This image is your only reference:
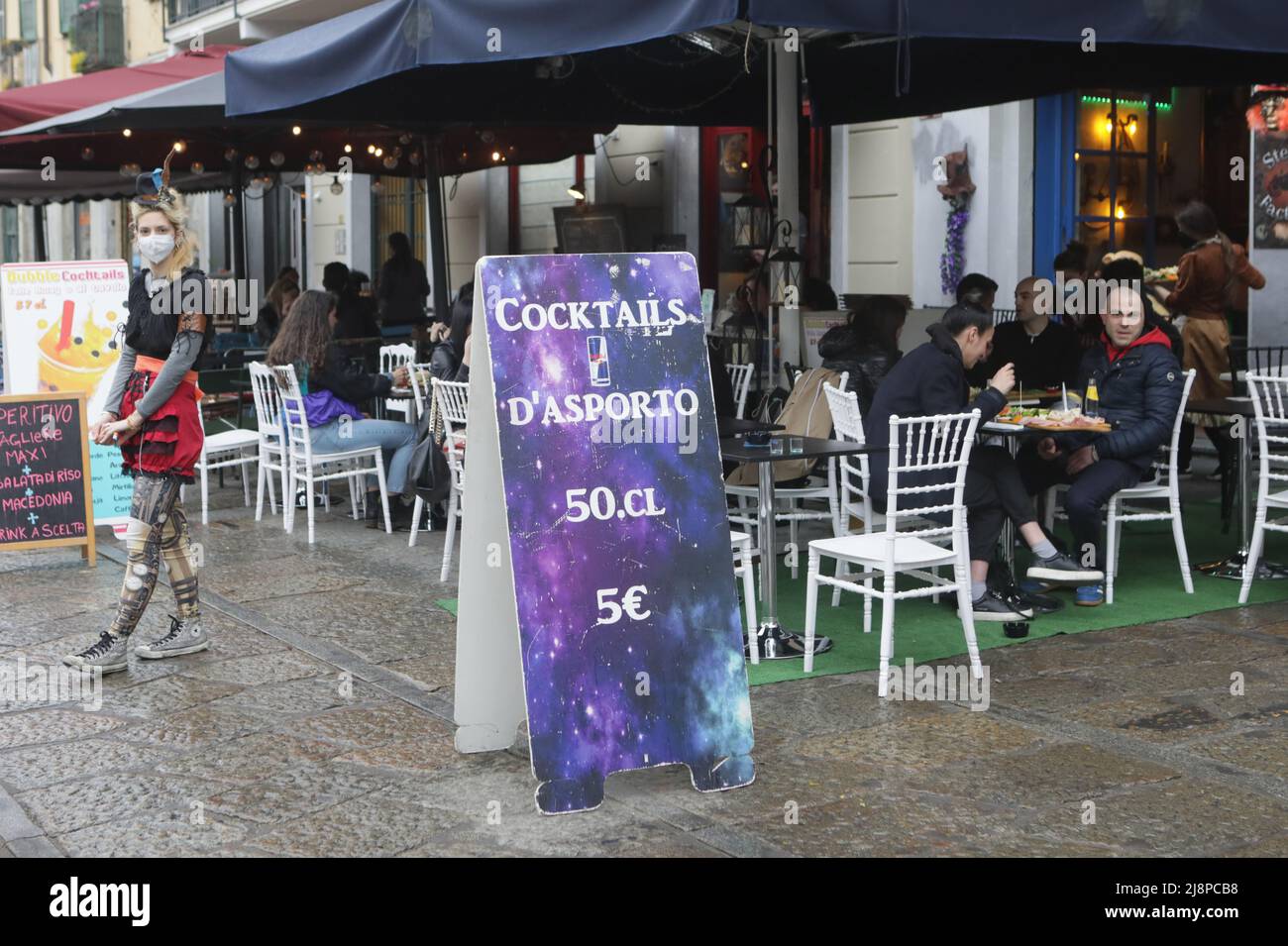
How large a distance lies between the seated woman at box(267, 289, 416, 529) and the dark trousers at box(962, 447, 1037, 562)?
382 cm

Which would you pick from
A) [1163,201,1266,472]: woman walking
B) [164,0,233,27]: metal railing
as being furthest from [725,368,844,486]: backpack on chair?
[164,0,233,27]: metal railing

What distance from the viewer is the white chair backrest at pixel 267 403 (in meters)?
9.49

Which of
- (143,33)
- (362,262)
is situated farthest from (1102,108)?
(143,33)

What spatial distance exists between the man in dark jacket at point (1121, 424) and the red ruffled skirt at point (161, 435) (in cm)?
395

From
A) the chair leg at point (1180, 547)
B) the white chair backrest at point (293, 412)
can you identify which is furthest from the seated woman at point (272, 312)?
the chair leg at point (1180, 547)

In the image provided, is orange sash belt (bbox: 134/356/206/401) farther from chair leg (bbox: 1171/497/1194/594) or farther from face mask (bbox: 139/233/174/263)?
chair leg (bbox: 1171/497/1194/594)

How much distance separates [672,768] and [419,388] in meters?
4.54

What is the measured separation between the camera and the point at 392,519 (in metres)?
9.80

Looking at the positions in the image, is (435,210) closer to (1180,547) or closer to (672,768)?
(1180,547)

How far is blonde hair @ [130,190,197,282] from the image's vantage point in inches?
248

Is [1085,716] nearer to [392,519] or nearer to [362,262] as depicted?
[392,519]

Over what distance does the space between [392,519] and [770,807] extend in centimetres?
557

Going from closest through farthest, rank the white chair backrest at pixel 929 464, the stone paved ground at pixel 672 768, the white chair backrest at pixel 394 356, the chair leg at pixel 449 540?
1. the stone paved ground at pixel 672 768
2. the white chair backrest at pixel 929 464
3. the chair leg at pixel 449 540
4. the white chair backrest at pixel 394 356

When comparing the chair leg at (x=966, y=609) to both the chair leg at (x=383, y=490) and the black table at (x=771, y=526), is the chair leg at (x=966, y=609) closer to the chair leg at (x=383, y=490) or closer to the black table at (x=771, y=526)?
the black table at (x=771, y=526)
